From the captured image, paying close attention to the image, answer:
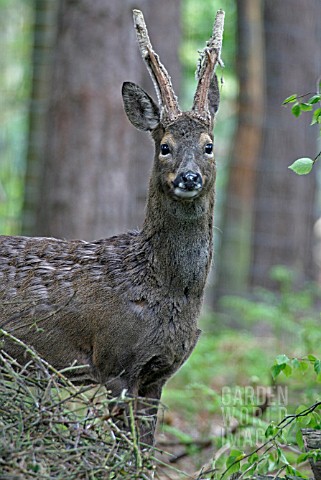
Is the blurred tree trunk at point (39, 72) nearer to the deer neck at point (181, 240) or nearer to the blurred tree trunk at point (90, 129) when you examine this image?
the blurred tree trunk at point (90, 129)

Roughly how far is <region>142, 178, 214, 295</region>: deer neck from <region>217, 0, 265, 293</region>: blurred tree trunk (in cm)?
955

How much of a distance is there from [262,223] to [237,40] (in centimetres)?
319

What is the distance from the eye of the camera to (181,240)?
631 centimetres

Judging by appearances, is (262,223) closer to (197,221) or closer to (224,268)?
(224,268)

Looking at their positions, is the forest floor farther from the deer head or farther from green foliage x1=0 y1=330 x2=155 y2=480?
the deer head

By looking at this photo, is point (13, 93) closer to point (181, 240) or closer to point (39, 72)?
point (39, 72)

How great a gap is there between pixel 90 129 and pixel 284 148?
735 cm

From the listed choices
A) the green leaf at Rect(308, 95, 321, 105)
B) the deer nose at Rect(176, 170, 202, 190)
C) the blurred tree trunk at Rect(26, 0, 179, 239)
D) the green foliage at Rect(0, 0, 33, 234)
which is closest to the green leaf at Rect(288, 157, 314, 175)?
the green leaf at Rect(308, 95, 321, 105)

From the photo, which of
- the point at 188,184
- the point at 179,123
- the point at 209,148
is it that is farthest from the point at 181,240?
the point at 179,123

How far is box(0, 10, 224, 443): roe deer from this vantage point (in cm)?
605

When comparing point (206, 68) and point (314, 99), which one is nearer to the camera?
point (314, 99)

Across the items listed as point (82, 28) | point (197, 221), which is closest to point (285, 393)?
point (197, 221)

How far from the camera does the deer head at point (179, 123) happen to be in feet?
19.9

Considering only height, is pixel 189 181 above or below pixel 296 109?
below
